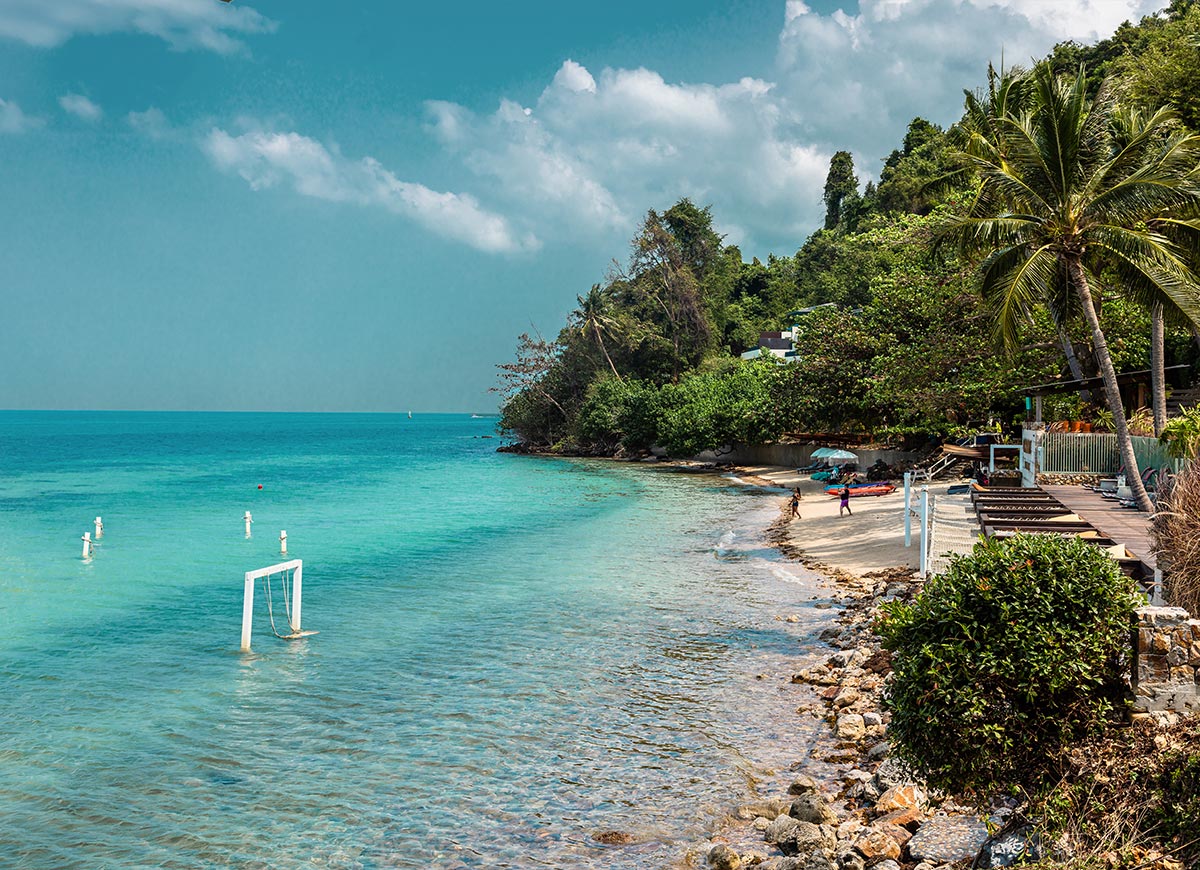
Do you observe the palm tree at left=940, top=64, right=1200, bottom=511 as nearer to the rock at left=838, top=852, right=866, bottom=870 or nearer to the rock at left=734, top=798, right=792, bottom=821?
the rock at left=734, top=798, right=792, bottom=821

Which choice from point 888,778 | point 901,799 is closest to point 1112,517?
point 888,778

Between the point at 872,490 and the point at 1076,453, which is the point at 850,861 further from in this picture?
the point at 872,490

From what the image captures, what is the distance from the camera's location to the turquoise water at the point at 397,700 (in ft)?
29.5

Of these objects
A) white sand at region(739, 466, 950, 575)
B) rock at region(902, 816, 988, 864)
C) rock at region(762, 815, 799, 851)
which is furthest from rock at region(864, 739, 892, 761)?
white sand at region(739, 466, 950, 575)

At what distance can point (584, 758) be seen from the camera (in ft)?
35.1

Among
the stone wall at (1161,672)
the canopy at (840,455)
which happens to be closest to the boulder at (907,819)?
the stone wall at (1161,672)

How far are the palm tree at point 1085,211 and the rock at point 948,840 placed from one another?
37.8ft

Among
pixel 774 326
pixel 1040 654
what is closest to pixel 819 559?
pixel 1040 654

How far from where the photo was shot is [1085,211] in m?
17.4

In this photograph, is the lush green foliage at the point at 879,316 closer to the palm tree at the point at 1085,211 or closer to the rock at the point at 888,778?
the palm tree at the point at 1085,211

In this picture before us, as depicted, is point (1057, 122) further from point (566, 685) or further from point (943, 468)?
point (943, 468)

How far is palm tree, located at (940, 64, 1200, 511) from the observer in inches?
655

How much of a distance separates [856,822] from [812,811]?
43cm

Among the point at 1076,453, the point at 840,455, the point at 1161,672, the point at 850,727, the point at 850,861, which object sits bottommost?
the point at 850,727
